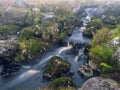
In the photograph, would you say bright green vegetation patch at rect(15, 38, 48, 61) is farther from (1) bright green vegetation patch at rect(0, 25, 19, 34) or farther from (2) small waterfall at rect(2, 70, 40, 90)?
(1) bright green vegetation patch at rect(0, 25, 19, 34)

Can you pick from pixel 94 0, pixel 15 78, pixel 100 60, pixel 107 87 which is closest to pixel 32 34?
pixel 15 78

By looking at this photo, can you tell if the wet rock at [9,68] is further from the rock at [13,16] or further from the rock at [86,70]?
the rock at [13,16]

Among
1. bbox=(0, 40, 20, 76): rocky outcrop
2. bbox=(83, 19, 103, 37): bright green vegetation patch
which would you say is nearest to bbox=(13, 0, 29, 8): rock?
bbox=(83, 19, 103, 37): bright green vegetation patch

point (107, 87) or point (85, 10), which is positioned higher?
point (107, 87)

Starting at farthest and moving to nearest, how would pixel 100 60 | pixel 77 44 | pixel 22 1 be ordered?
pixel 22 1 < pixel 77 44 < pixel 100 60

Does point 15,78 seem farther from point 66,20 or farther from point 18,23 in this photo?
point 18,23

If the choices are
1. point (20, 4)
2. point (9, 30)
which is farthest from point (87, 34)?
point (20, 4)

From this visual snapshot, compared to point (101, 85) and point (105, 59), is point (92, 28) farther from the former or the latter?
point (101, 85)
